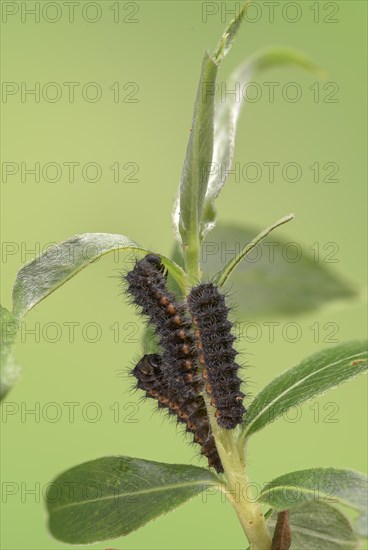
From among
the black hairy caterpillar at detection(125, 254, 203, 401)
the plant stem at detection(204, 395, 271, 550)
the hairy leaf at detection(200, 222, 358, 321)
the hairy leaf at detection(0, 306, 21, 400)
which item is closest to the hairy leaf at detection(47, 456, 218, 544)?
the plant stem at detection(204, 395, 271, 550)

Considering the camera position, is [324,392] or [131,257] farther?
[131,257]

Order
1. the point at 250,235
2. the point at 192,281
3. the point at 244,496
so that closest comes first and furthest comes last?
the point at 244,496 < the point at 192,281 < the point at 250,235

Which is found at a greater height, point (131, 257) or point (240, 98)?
point (240, 98)

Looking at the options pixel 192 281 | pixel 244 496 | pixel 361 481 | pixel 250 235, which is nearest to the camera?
pixel 361 481

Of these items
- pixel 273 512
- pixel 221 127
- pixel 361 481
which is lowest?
pixel 273 512

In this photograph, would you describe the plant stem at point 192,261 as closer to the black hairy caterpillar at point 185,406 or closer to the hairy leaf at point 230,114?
the hairy leaf at point 230,114

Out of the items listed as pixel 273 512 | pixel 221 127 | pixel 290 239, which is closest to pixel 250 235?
pixel 290 239

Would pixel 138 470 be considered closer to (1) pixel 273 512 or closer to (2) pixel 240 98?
(1) pixel 273 512

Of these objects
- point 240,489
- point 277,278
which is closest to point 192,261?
point 240,489
